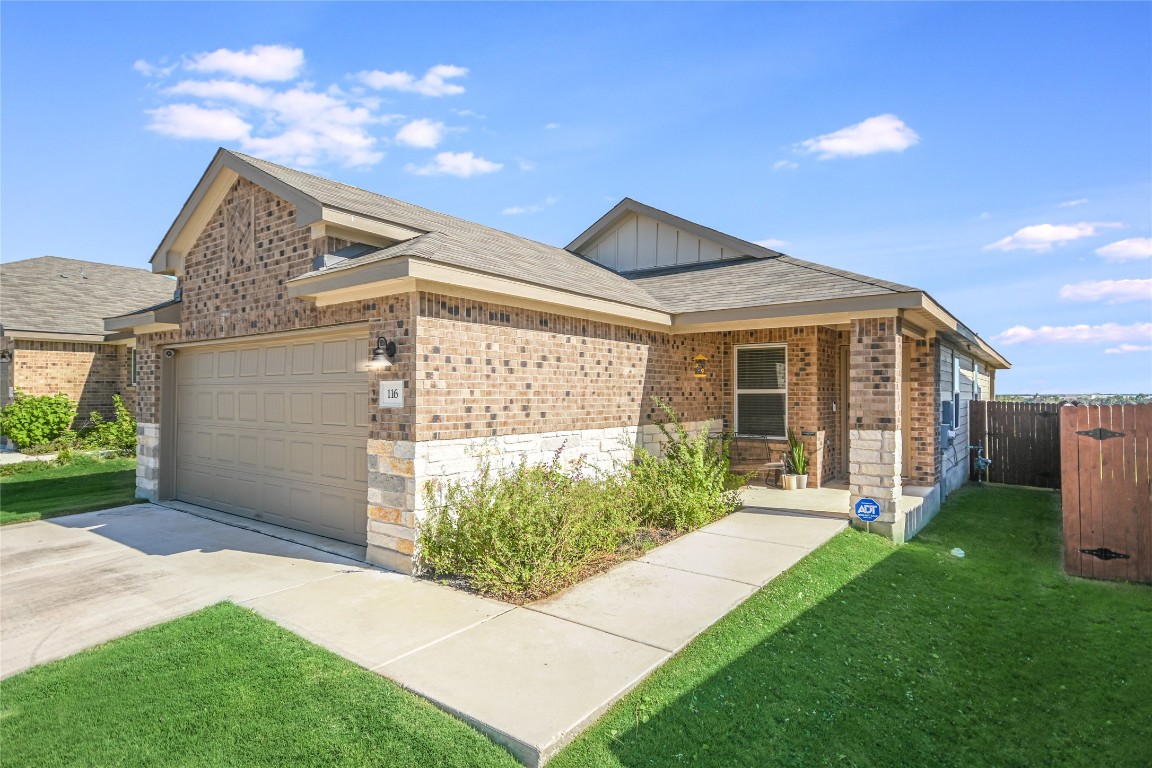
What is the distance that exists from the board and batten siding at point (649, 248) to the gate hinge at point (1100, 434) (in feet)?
21.6

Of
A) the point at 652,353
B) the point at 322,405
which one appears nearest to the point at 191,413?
the point at 322,405

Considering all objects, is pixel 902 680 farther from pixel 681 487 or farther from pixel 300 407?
pixel 300 407

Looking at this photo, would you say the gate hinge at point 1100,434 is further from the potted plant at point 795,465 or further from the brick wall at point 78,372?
the brick wall at point 78,372

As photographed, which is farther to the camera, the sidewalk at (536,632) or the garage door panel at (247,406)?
the garage door panel at (247,406)

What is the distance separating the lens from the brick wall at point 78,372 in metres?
16.5

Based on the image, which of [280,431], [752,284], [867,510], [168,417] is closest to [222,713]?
[280,431]

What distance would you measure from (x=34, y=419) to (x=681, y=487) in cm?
1711

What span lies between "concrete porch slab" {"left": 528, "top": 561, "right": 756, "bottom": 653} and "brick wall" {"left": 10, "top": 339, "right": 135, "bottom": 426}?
57.7 ft

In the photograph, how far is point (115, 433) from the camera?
1641 cm

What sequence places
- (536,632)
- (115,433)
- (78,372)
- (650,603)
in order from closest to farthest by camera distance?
(536,632) < (650,603) < (115,433) < (78,372)

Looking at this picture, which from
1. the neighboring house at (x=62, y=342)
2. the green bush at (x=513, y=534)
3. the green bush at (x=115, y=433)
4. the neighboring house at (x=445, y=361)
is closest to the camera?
the green bush at (x=513, y=534)

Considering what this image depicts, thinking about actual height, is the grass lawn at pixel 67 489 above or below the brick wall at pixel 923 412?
below

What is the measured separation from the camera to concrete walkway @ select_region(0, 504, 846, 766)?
3900 mm

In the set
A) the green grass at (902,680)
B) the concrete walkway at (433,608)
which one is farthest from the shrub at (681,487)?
the green grass at (902,680)
